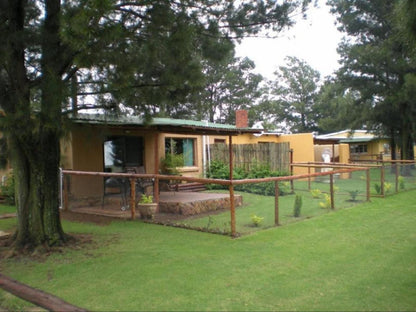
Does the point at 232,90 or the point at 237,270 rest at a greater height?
the point at 232,90

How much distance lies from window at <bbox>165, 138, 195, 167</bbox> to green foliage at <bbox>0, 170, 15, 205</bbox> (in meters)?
5.54

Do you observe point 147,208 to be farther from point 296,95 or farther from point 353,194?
point 296,95

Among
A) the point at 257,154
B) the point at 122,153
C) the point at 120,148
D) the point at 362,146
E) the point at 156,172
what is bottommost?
the point at 156,172

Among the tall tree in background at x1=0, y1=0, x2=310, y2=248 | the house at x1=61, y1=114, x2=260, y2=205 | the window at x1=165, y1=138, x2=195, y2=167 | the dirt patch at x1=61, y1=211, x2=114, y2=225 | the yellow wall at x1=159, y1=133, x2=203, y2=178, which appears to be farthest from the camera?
the yellow wall at x1=159, y1=133, x2=203, y2=178

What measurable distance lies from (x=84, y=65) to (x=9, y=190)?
27.3 feet

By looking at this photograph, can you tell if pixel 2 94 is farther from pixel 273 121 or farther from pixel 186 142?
pixel 273 121

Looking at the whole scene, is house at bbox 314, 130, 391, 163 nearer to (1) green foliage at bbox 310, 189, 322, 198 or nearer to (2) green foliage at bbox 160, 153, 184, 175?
(2) green foliage at bbox 160, 153, 184, 175

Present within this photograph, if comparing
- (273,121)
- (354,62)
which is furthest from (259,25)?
(273,121)

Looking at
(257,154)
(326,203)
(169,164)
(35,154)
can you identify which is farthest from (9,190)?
(257,154)

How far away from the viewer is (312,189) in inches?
416

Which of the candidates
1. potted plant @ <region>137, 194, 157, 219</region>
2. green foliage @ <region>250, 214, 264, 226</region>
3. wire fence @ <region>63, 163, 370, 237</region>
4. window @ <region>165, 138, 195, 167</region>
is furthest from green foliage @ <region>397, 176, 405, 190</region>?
potted plant @ <region>137, 194, 157, 219</region>

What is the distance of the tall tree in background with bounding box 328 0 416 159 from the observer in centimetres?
2125

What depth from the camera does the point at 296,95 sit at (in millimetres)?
47844

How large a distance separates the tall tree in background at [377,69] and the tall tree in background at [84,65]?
1686cm
